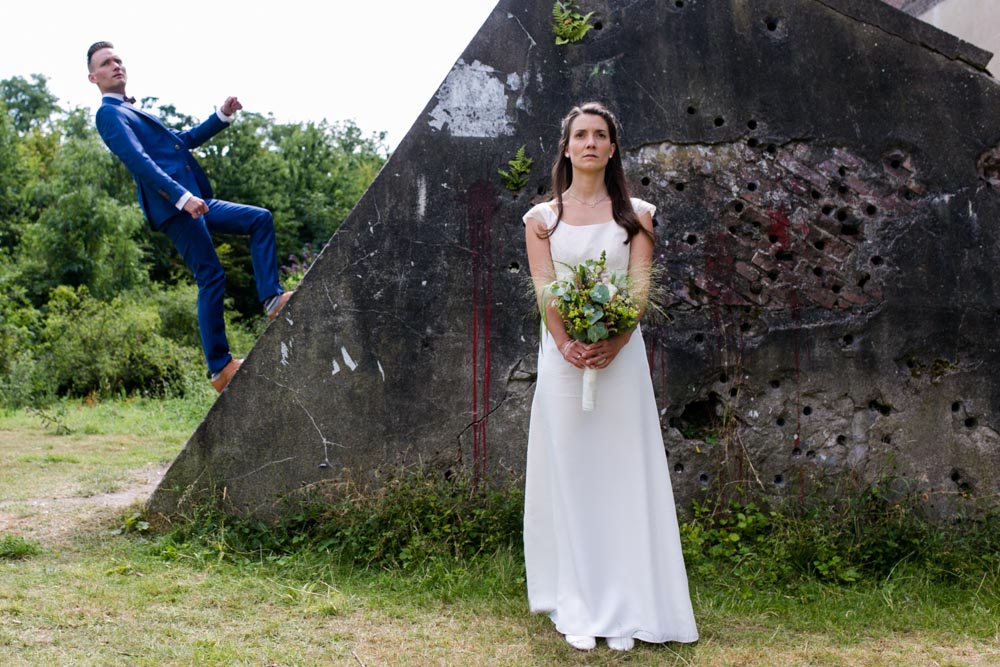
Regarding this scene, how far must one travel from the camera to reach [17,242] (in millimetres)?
24500

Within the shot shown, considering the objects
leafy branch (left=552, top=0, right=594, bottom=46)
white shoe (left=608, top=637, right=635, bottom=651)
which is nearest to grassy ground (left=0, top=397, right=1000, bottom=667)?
white shoe (left=608, top=637, right=635, bottom=651)

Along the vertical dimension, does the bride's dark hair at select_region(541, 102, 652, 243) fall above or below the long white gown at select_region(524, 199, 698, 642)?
above

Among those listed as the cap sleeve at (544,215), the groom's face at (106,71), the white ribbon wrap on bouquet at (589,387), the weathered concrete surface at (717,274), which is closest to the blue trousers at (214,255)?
the weathered concrete surface at (717,274)

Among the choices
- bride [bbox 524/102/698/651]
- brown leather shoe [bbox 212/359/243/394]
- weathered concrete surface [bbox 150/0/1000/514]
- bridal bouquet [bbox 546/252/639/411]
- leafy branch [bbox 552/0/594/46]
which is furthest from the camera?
brown leather shoe [bbox 212/359/243/394]

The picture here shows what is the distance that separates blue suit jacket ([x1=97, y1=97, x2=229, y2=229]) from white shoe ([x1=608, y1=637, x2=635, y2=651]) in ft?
11.5

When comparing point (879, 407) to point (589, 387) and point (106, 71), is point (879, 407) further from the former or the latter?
point (106, 71)

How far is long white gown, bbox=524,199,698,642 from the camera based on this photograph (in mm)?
3945

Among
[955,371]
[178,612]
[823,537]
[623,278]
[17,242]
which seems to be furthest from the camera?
[17,242]

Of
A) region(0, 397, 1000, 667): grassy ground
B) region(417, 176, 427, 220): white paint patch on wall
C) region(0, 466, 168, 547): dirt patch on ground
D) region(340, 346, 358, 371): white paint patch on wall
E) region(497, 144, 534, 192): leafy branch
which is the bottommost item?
region(0, 397, 1000, 667): grassy ground

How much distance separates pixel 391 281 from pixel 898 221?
117 inches

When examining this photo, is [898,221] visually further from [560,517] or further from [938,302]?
[560,517]

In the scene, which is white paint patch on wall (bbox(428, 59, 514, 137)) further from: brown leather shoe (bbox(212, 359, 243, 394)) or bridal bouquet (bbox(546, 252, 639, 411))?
brown leather shoe (bbox(212, 359, 243, 394))

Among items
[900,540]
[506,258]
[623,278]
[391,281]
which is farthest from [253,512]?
[900,540]

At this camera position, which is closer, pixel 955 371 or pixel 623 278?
pixel 623 278
